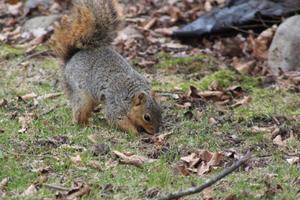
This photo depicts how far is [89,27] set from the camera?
6.30m

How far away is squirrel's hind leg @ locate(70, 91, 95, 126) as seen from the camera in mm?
6020

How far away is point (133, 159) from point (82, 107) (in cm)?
124

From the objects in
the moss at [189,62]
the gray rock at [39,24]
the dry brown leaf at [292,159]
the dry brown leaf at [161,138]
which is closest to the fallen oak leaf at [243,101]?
the dry brown leaf at [161,138]

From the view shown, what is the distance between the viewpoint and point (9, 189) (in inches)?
174

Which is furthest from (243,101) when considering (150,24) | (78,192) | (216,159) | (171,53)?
(150,24)

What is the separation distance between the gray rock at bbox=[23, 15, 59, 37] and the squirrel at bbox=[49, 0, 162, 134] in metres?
3.06

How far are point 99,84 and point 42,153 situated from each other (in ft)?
3.85

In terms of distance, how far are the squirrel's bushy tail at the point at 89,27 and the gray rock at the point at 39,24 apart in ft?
10.2

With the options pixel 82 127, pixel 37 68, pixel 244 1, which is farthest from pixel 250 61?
pixel 82 127

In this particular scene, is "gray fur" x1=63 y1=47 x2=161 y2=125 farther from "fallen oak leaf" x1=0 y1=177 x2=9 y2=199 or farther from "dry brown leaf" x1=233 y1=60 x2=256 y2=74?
"dry brown leaf" x1=233 y1=60 x2=256 y2=74

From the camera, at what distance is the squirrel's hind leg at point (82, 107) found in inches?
237

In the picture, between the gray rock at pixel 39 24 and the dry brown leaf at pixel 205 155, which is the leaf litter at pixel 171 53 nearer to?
the dry brown leaf at pixel 205 155

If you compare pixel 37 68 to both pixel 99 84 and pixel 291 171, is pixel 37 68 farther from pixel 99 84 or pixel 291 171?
pixel 291 171

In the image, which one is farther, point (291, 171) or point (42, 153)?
point (42, 153)
